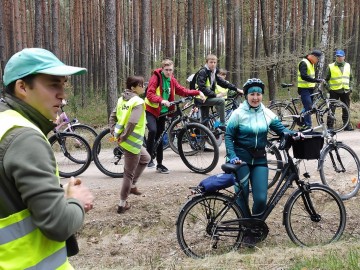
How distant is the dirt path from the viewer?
569 cm

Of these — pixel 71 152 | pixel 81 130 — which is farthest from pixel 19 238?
pixel 81 130

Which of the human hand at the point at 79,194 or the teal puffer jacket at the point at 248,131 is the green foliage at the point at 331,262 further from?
the human hand at the point at 79,194

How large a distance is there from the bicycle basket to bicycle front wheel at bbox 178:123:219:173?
9.57ft

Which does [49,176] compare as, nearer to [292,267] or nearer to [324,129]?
[292,267]

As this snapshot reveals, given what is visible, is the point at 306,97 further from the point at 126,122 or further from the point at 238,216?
the point at 238,216

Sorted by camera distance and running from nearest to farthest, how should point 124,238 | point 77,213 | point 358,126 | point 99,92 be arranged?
point 77,213, point 124,238, point 358,126, point 99,92

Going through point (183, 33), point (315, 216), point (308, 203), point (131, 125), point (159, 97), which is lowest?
point (315, 216)

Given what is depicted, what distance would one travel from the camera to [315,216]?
204 inches

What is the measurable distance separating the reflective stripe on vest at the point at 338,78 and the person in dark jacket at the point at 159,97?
5460mm

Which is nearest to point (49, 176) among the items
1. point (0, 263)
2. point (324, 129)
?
point (0, 263)

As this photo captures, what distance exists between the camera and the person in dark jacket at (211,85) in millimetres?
8906

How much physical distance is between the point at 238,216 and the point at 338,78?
313 inches

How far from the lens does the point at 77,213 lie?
1655 millimetres

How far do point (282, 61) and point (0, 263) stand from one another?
17008 mm
